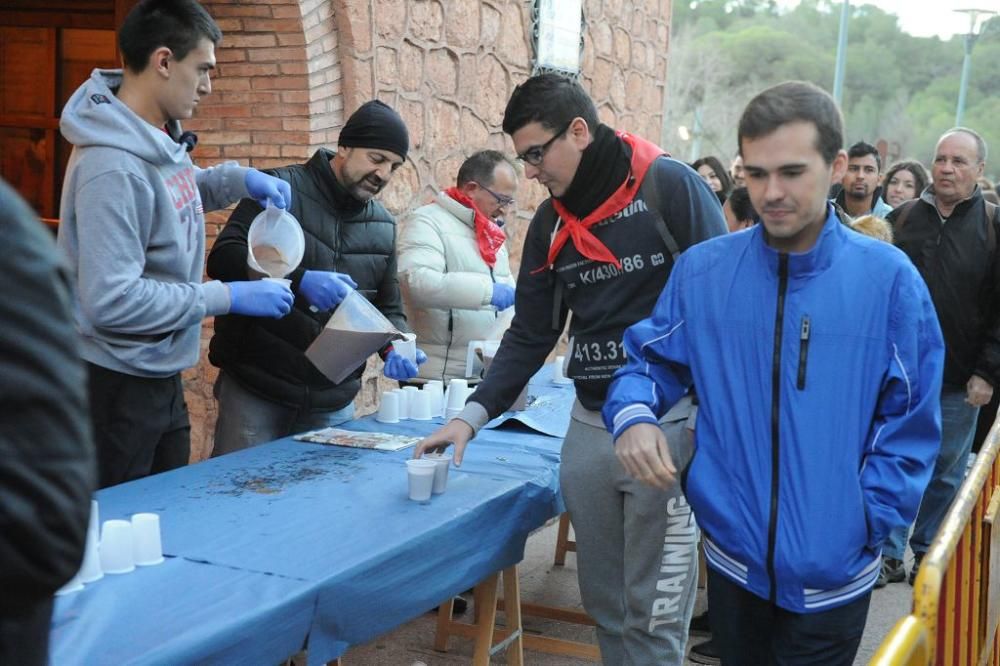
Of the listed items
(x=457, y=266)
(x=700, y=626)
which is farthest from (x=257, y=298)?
(x=700, y=626)

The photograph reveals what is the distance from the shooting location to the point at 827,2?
6091 centimetres

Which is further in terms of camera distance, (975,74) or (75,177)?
(975,74)

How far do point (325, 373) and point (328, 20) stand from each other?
270 cm

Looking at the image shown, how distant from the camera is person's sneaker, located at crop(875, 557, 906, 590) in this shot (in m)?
5.14

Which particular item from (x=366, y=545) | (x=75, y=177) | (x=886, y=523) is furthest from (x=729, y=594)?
(x=75, y=177)

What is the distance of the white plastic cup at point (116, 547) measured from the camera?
212 cm

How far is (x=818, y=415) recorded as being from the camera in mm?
1992

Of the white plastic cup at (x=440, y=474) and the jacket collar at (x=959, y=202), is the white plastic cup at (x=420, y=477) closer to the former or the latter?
the white plastic cup at (x=440, y=474)

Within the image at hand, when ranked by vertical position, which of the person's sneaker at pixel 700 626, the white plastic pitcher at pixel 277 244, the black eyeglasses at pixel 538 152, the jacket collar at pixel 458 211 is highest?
the black eyeglasses at pixel 538 152

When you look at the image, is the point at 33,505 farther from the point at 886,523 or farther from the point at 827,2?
the point at 827,2

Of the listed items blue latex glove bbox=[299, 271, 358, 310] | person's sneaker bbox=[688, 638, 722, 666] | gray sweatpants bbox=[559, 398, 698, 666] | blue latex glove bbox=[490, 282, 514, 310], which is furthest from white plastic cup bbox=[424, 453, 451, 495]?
blue latex glove bbox=[490, 282, 514, 310]

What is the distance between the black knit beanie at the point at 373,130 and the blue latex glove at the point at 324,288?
0.53 metres

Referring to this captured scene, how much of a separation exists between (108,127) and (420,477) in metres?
1.17

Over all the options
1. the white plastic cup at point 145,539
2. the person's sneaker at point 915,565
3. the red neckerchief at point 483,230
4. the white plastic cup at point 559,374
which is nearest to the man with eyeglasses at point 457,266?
the red neckerchief at point 483,230
